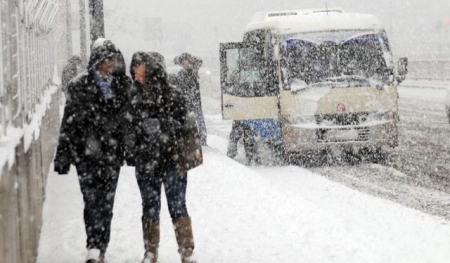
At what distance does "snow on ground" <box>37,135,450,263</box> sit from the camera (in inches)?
244

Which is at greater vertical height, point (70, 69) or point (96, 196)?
point (70, 69)

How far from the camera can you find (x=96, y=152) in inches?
214

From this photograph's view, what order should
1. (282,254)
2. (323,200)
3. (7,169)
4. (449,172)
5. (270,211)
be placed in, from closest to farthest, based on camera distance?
(7,169), (282,254), (270,211), (323,200), (449,172)

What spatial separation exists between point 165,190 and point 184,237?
1.26ft

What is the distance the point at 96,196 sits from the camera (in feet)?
18.2

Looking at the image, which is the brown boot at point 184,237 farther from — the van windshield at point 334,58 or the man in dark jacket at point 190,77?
the man in dark jacket at point 190,77

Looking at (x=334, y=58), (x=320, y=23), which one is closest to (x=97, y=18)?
(x=320, y=23)

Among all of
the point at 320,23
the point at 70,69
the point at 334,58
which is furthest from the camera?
the point at 70,69

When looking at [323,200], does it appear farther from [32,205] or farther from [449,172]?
[32,205]

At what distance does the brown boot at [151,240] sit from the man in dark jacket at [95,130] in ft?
1.16

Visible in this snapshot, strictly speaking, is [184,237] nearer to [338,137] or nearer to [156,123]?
[156,123]

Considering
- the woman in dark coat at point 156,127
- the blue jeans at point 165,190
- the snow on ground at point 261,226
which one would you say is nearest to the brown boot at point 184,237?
the blue jeans at point 165,190

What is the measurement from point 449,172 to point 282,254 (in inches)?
229

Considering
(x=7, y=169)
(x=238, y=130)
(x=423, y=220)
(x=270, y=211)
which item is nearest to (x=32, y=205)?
(x=7, y=169)
